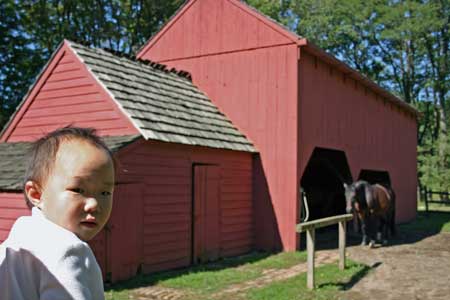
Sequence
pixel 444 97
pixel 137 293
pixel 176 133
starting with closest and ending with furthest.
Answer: pixel 137 293 → pixel 176 133 → pixel 444 97

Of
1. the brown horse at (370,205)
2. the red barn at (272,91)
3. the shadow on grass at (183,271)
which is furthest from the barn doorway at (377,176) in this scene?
the shadow on grass at (183,271)

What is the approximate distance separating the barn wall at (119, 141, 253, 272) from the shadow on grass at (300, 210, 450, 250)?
7.70 ft

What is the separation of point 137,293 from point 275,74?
708 centimetres

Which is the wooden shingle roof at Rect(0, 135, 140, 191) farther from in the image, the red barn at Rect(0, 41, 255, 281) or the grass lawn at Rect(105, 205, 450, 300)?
the grass lawn at Rect(105, 205, 450, 300)

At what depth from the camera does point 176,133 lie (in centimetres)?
1035

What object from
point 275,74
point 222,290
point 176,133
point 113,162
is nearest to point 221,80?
point 275,74

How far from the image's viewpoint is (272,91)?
13.0 metres

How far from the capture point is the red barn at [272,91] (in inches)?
500

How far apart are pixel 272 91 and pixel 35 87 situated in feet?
18.6

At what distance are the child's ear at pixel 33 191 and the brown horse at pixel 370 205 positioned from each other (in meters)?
12.1

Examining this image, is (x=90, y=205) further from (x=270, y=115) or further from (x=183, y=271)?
(x=270, y=115)

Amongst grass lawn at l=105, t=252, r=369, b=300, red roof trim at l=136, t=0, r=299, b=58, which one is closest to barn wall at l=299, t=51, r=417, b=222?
red roof trim at l=136, t=0, r=299, b=58

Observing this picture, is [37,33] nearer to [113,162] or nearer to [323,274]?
[323,274]

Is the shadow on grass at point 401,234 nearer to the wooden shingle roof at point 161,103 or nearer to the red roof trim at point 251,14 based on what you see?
the wooden shingle roof at point 161,103
